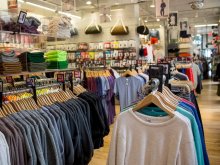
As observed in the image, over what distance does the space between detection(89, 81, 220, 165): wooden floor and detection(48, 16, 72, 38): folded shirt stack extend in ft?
7.66

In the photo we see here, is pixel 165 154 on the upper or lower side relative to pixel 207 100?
upper

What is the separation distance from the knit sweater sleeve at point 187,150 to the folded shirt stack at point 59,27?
12.5ft

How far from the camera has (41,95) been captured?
272 cm

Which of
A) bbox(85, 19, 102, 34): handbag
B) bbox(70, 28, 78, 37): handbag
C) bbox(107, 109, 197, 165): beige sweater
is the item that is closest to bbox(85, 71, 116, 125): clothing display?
bbox(107, 109, 197, 165): beige sweater

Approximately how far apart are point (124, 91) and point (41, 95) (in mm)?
2141

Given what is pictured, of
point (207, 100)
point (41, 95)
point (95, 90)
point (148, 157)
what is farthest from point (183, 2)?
point (148, 157)

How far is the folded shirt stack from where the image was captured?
4742 mm

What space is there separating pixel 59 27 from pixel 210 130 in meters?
4.00

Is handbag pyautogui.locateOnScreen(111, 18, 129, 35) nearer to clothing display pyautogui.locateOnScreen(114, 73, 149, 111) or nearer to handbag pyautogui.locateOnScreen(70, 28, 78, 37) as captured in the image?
handbag pyautogui.locateOnScreen(70, 28, 78, 37)

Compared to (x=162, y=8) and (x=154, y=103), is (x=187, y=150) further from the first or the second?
(x=162, y=8)

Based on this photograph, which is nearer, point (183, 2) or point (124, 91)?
→ point (124, 91)

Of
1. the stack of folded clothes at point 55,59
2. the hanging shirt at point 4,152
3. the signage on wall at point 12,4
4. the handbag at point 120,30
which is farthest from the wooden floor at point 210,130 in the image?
the handbag at point 120,30

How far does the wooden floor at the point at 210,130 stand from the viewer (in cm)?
403

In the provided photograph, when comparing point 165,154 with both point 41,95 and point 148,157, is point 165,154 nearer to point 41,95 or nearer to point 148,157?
point 148,157
